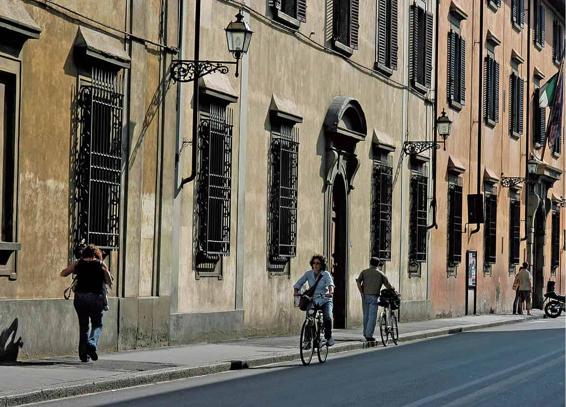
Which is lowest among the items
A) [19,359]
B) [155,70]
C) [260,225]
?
[19,359]

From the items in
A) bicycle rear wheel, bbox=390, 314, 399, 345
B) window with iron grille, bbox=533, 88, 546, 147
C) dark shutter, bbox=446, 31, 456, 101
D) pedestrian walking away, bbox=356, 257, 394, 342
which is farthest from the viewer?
window with iron grille, bbox=533, 88, 546, 147

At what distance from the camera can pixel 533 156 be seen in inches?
2037

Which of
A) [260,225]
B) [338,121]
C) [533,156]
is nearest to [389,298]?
[260,225]

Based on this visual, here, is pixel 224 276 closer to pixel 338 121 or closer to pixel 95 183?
pixel 95 183

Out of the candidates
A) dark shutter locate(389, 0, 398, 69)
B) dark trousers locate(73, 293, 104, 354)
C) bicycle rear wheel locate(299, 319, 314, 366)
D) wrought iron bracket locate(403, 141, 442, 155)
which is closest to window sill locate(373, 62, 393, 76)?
dark shutter locate(389, 0, 398, 69)

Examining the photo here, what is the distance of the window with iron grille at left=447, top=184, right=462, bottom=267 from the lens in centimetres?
3981

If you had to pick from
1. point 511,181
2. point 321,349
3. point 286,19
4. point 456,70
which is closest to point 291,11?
point 286,19

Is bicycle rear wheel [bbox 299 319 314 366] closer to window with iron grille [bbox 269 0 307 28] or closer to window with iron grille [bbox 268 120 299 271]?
window with iron grille [bbox 268 120 299 271]

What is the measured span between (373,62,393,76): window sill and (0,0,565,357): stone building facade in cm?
4

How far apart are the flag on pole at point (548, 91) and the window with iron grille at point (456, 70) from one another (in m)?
9.40

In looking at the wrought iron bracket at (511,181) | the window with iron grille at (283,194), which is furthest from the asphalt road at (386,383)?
the wrought iron bracket at (511,181)

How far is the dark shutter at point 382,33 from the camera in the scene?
3288 cm

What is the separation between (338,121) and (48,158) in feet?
39.1

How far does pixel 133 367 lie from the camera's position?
1694 centimetres
